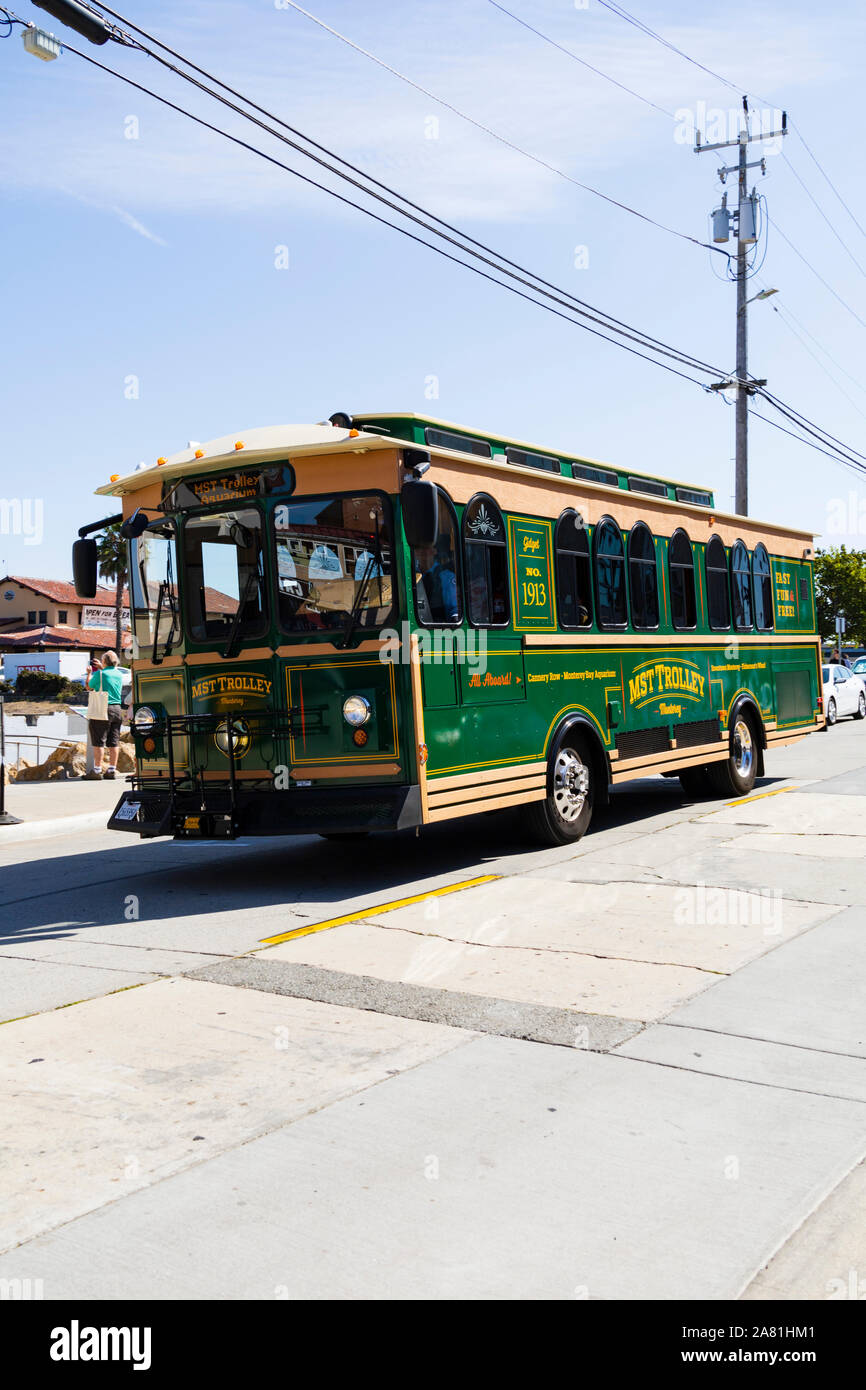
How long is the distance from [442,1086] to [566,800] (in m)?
6.01

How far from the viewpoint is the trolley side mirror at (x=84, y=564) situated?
9.70 m

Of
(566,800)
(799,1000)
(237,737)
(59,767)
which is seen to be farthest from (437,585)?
(59,767)

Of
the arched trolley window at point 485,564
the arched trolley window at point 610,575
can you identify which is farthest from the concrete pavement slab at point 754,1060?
the arched trolley window at point 610,575

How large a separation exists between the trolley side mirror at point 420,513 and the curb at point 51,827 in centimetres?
643

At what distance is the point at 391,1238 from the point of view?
345 centimetres

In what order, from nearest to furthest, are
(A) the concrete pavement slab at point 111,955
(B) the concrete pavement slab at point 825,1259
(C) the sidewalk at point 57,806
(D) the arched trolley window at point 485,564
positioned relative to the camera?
(B) the concrete pavement slab at point 825,1259
(A) the concrete pavement slab at point 111,955
(D) the arched trolley window at point 485,564
(C) the sidewalk at point 57,806

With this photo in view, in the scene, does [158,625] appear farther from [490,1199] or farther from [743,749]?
[743,749]

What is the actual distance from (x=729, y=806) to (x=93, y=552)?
23.3ft

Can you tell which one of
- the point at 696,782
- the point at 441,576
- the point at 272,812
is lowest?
the point at 696,782

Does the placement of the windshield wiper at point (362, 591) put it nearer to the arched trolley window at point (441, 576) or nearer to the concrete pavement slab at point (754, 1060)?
the arched trolley window at point (441, 576)

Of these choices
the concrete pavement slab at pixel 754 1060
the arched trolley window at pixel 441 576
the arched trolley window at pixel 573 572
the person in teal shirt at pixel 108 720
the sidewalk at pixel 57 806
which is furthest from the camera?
the person in teal shirt at pixel 108 720

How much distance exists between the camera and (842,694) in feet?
98.5
